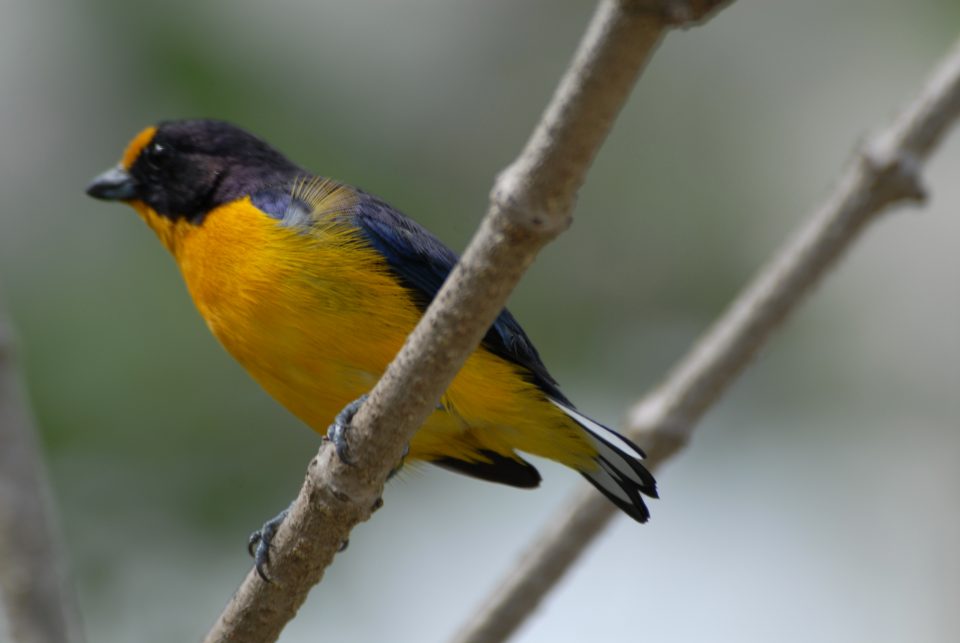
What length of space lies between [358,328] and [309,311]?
0.50ft

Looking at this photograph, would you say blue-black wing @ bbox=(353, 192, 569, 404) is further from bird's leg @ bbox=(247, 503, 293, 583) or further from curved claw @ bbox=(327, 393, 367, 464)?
curved claw @ bbox=(327, 393, 367, 464)

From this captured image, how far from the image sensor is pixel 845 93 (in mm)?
8211

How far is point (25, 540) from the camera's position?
3.88 metres

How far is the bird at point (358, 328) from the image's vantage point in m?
3.92

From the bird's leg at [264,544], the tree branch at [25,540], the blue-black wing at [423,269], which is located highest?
the blue-black wing at [423,269]

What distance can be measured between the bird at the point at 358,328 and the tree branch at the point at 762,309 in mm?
213

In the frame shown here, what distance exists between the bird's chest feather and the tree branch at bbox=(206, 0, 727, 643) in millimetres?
935

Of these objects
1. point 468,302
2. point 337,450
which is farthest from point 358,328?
point 468,302

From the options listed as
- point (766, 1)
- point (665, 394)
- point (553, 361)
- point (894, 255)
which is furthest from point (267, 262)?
point (766, 1)

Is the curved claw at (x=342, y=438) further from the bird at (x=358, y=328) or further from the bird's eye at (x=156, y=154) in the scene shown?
the bird's eye at (x=156, y=154)

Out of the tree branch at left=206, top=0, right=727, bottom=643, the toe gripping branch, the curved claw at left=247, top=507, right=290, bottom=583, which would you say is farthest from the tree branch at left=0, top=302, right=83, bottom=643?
the tree branch at left=206, top=0, right=727, bottom=643

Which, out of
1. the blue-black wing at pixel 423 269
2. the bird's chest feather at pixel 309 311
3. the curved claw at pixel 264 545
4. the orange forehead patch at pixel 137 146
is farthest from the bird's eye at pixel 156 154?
the curved claw at pixel 264 545

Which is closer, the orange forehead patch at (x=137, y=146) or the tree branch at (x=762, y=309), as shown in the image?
the tree branch at (x=762, y=309)

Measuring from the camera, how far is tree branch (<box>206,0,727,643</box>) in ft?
6.50
